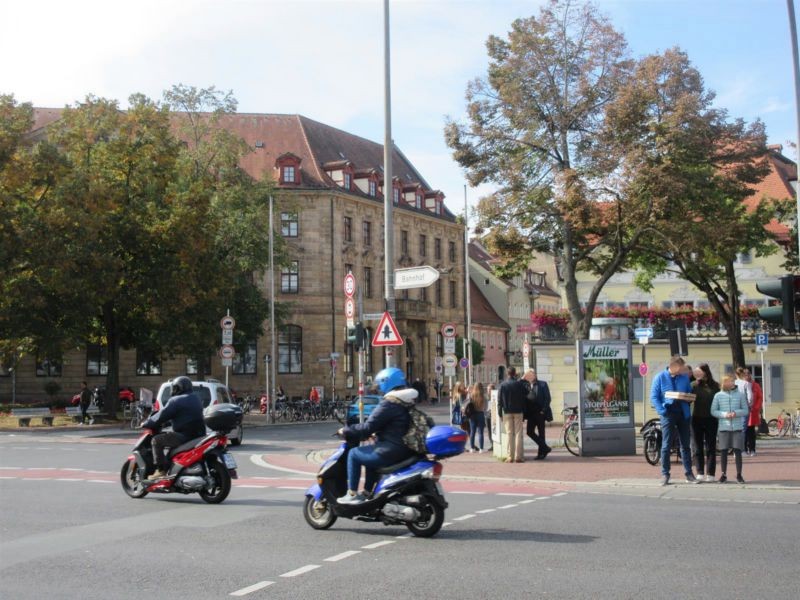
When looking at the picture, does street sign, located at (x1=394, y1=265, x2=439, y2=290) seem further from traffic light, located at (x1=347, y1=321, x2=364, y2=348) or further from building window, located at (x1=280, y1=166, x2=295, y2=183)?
building window, located at (x1=280, y1=166, x2=295, y2=183)

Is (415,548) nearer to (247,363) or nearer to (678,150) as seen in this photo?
(678,150)

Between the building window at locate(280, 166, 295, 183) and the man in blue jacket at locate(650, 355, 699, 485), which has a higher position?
the building window at locate(280, 166, 295, 183)

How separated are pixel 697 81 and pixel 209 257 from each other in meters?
25.4

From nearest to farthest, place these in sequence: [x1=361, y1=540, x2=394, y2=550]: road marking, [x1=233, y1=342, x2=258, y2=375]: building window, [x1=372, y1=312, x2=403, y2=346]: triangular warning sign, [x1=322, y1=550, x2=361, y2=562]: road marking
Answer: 1. [x1=322, y1=550, x2=361, y2=562]: road marking
2. [x1=361, y1=540, x2=394, y2=550]: road marking
3. [x1=372, y1=312, x2=403, y2=346]: triangular warning sign
4. [x1=233, y1=342, x2=258, y2=375]: building window

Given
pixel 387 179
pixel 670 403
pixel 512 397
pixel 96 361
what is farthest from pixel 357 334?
pixel 96 361

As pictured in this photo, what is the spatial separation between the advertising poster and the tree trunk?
1058 inches

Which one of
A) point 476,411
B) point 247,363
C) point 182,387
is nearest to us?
point 182,387

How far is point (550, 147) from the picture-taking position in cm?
2603

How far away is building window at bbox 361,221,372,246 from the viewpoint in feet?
245

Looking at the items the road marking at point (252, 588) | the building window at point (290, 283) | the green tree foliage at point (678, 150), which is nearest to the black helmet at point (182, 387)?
the road marking at point (252, 588)

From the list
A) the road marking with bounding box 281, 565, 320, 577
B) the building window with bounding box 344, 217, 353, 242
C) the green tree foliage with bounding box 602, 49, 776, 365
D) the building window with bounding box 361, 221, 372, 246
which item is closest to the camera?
the road marking with bounding box 281, 565, 320, 577

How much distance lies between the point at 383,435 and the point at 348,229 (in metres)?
63.0

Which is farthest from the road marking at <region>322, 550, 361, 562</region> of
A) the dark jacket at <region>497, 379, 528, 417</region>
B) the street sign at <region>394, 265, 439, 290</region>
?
the dark jacket at <region>497, 379, 528, 417</region>

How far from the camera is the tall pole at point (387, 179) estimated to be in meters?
19.2
